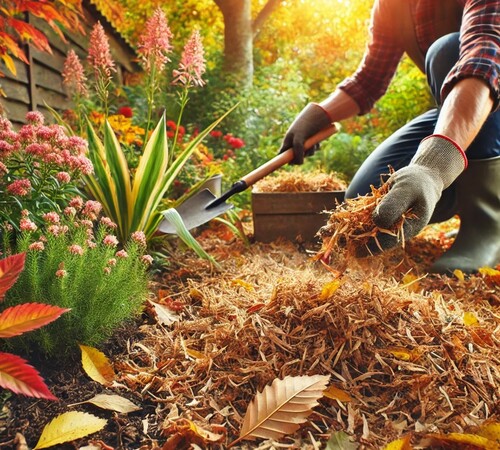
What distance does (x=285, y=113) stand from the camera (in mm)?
5449

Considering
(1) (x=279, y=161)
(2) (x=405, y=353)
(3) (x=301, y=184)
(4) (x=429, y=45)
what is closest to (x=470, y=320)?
(2) (x=405, y=353)

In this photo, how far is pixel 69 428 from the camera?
3.63 ft

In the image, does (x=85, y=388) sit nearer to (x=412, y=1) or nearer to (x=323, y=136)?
(x=323, y=136)

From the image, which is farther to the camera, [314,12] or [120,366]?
[314,12]

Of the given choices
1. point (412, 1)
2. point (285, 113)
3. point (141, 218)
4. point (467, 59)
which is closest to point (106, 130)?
point (141, 218)

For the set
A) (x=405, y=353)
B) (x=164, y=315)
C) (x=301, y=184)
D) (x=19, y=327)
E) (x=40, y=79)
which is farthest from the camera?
(x=40, y=79)

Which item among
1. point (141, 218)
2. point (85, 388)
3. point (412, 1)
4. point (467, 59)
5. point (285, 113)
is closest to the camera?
point (85, 388)

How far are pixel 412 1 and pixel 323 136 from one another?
81 cm

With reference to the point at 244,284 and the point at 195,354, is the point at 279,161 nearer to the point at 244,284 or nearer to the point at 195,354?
the point at 244,284

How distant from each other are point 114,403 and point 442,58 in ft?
6.66

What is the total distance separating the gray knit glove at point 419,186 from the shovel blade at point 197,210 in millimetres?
992

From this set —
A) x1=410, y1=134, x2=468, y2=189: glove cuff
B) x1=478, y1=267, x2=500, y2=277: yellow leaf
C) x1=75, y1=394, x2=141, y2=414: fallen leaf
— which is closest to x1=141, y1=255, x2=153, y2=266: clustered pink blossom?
x1=75, y1=394, x2=141, y2=414: fallen leaf

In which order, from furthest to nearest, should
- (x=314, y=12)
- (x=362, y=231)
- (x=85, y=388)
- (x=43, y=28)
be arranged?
(x=314, y=12) → (x=43, y=28) → (x=362, y=231) → (x=85, y=388)

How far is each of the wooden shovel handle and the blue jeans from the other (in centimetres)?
27
